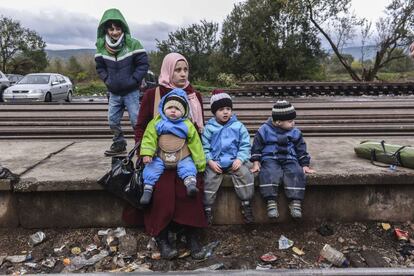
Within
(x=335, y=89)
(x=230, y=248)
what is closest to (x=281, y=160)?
(x=230, y=248)

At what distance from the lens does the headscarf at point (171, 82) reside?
12.6 ft

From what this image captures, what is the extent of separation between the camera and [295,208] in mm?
3826

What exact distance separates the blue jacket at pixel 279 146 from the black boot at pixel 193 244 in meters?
0.98

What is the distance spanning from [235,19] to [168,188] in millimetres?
31682

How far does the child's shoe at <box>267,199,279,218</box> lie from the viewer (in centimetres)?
376

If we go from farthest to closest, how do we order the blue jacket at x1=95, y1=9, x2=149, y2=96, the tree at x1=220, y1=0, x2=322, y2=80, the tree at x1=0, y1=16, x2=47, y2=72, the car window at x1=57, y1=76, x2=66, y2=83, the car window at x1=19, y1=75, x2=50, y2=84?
1. the tree at x1=0, y1=16, x2=47, y2=72
2. the tree at x1=220, y1=0, x2=322, y2=80
3. the car window at x1=57, y1=76, x2=66, y2=83
4. the car window at x1=19, y1=75, x2=50, y2=84
5. the blue jacket at x1=95, y1=9, x2=149, y2=96

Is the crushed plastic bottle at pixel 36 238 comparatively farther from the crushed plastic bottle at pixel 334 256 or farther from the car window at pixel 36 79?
the car window at pixel 36 79

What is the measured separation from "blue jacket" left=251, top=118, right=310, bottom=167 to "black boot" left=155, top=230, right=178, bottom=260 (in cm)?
120

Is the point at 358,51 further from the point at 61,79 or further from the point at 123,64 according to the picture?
the point at 123,64

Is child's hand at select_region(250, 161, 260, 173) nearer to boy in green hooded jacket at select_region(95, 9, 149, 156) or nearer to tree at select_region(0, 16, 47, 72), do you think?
boy in green hooded jacket at select_region(95, 9, 149, 156)

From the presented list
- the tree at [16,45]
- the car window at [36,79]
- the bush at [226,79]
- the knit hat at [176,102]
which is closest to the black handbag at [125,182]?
the knit hat at [176,102]

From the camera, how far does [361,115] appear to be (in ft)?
24.5

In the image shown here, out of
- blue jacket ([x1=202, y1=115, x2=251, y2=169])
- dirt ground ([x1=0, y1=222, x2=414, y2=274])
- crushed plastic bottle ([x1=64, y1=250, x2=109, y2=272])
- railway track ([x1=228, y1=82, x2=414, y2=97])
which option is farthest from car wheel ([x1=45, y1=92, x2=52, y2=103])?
blue jacket ([x1=202, y1=115, x2=251, y2=169])

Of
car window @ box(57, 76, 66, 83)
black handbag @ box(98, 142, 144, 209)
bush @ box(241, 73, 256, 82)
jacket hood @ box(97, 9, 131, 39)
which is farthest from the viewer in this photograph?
bush @ box(241, 73, 256, 82)
